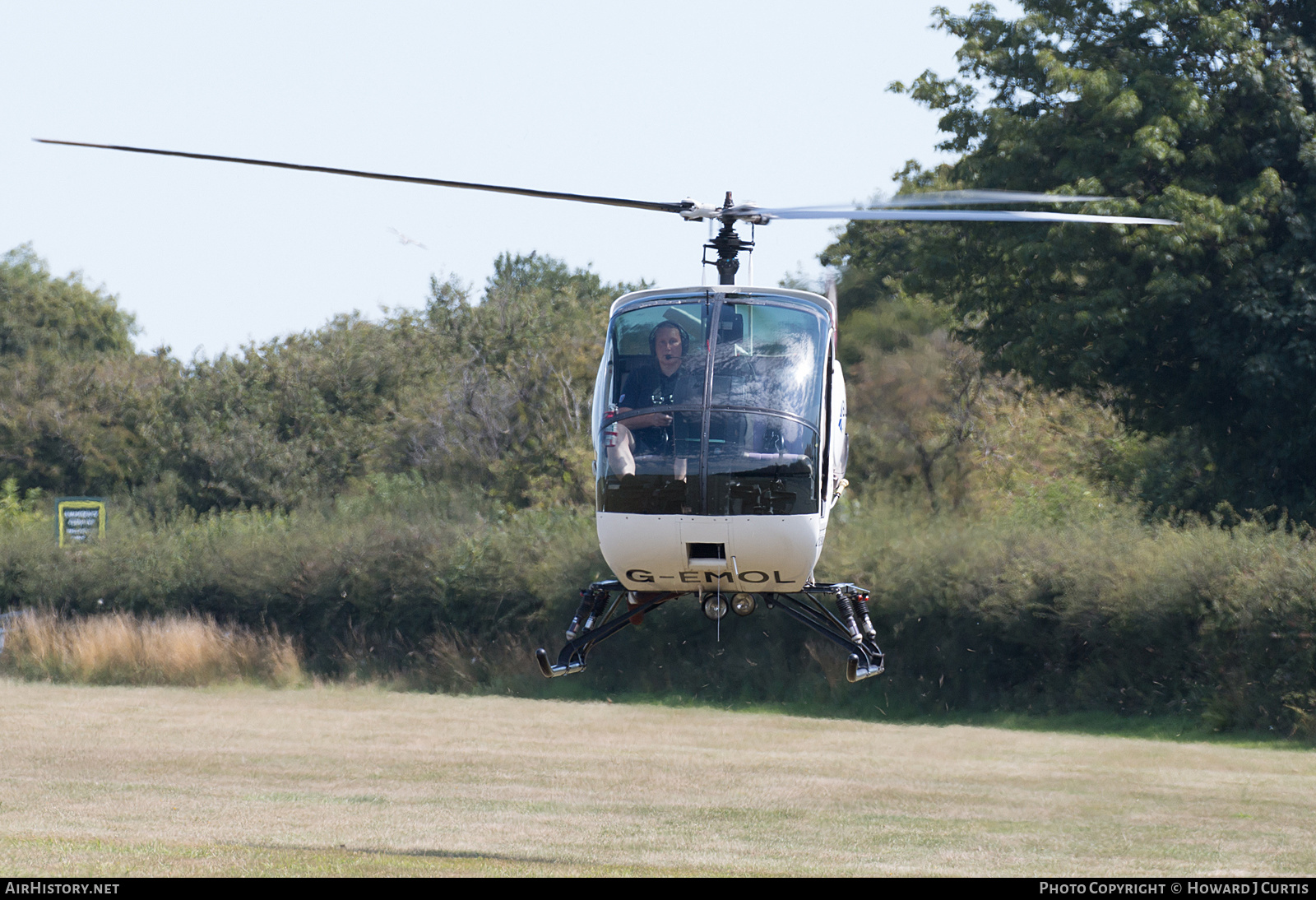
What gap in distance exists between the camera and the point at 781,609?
479 inches

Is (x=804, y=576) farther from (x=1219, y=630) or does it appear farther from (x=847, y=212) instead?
(x=1219, y=630)

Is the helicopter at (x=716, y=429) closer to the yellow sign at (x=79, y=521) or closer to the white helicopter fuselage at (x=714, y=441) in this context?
the white helicopter fuselage at (x=714, y=441)

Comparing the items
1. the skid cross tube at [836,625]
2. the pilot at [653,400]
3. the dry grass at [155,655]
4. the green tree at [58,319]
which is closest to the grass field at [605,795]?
the skid cross tube at [836,625]

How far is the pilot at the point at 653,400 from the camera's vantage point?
1060cm

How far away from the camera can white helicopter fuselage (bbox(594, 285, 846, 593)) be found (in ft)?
34.6

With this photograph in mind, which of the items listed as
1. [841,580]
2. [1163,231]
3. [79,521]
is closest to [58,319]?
[79,521]

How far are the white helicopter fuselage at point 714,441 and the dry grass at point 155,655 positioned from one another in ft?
84.9

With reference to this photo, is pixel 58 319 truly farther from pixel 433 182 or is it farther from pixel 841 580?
pixel 433 182

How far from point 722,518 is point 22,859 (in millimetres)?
7639

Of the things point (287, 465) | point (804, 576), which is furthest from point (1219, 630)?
point (287, 465)

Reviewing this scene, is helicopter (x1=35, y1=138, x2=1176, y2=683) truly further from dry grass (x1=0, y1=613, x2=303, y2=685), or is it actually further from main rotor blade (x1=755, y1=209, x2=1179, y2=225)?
dry grass (x1=0, y1=613, x2=303, y2=685)

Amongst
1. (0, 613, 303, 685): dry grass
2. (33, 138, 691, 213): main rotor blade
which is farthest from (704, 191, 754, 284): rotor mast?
A: (0, 613, 303, 685): dry grass

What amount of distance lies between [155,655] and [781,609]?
1071 inches

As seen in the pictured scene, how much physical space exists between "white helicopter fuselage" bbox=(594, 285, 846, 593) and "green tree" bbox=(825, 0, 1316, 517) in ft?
62.1
